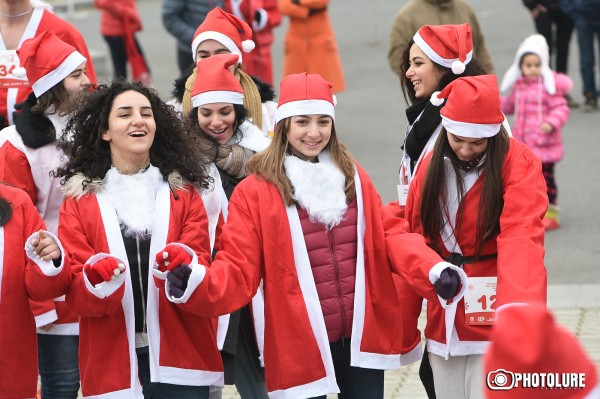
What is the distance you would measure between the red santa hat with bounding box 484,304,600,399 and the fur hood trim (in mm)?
2137

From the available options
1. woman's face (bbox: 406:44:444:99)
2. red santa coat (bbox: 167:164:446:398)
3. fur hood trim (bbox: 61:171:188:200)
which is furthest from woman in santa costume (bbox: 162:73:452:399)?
woman's face (bbox: 406:44:444:99)

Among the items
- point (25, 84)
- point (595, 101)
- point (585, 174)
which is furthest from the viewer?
point (595, 101)

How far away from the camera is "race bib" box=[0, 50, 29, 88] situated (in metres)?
6.76

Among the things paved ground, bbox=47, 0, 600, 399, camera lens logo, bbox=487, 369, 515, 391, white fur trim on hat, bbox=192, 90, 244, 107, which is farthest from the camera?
paved ground, bbox=47, 0, 600, 399

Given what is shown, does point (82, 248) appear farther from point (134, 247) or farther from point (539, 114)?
point (539, 114)

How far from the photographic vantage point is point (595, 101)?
13906 millimetres

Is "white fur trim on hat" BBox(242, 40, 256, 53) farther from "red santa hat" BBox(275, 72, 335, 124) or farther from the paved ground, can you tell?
the paved ground

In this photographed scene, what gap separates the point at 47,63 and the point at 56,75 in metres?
0.07

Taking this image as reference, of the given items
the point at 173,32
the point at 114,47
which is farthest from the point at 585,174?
the point at 114,47

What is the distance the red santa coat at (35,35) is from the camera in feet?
22.2

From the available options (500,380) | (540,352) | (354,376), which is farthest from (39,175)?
(540,352)

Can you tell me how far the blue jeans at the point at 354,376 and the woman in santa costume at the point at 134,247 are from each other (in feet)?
1.54

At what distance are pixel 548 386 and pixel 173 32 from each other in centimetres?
874

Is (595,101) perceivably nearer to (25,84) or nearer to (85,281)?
(25,84)
